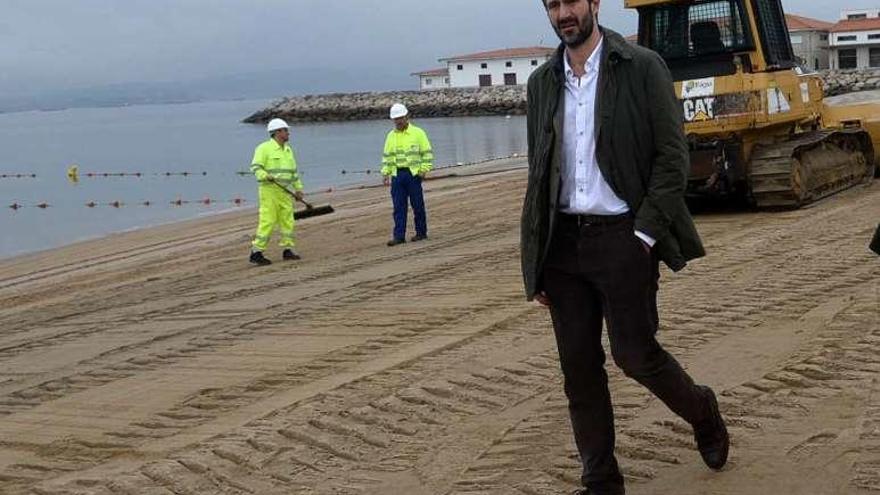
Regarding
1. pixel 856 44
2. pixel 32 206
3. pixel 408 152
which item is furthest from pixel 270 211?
pixel 856 44

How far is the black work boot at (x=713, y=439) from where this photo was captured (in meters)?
4.50

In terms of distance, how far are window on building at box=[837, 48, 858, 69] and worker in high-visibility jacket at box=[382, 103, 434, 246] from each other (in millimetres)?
75350

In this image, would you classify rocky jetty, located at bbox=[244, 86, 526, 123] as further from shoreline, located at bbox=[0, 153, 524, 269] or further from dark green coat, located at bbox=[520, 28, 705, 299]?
dark green coat, located at bbox=[520, 28, 705, 299]

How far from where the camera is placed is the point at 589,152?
160 inches

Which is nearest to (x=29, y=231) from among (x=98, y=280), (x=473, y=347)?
(x=98, y=280)

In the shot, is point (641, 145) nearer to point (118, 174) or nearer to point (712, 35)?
point (712, 35)

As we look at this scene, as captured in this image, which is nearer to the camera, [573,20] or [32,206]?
[573,20]

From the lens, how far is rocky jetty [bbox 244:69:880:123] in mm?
88250

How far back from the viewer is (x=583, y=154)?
4078 millimetres

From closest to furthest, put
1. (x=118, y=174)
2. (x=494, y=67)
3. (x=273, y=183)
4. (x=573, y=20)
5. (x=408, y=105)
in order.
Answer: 1. (x=573, y=20)
2. (x=273, y=183)
3. (x=118, y=174)
4. (x=408, y=105)
5. (x=494, y=67)

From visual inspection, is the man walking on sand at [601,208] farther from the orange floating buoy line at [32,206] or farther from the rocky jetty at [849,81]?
the rocky jetty at [849,81]

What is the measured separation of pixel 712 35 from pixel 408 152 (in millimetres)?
4079

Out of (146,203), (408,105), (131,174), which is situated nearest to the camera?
(146,203)

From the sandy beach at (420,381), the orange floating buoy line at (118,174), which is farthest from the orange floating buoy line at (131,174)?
the sandy beach at (420,381)
